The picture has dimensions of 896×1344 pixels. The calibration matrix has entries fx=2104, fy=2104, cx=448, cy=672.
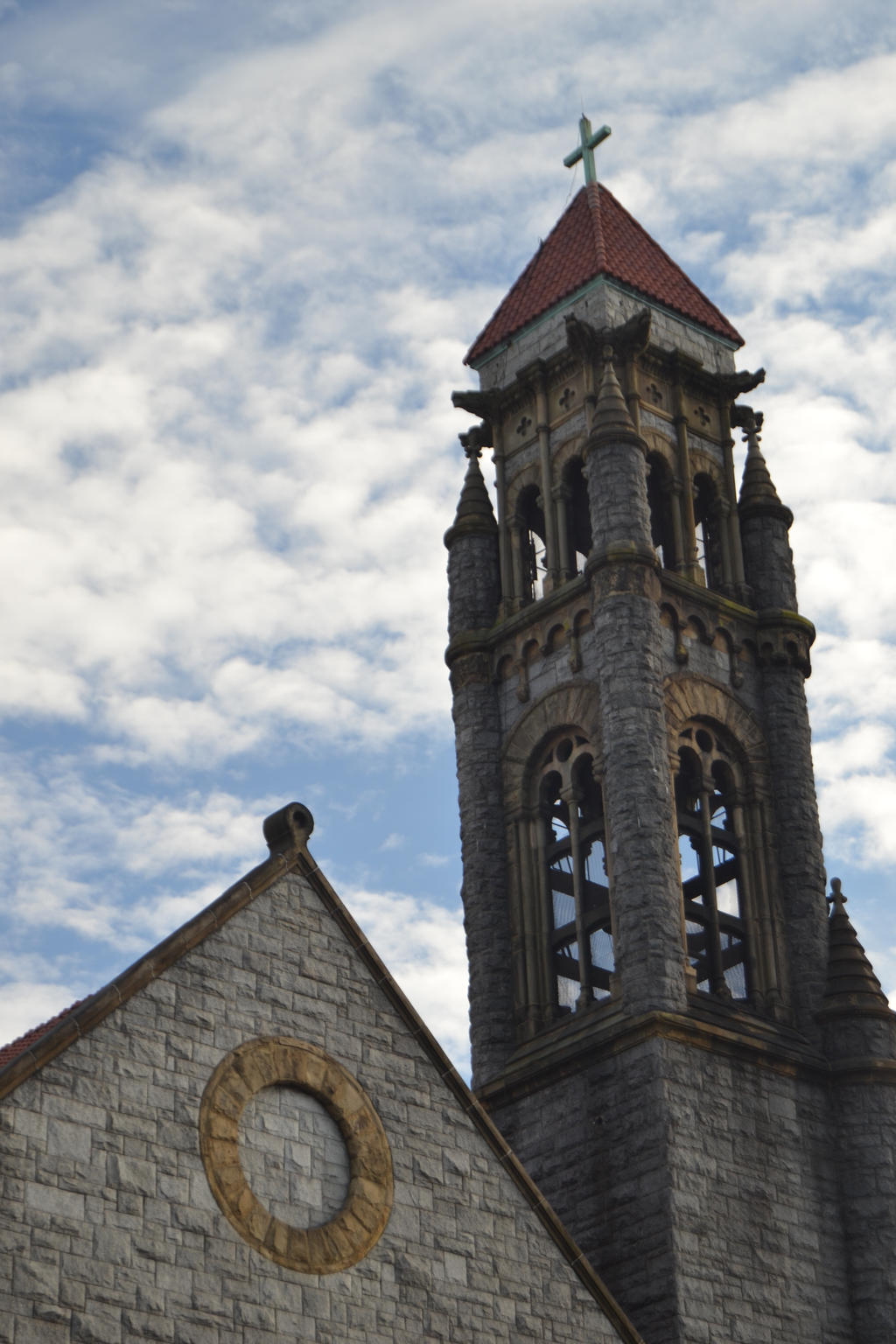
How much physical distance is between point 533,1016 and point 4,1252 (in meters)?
15.3

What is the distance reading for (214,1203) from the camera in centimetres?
1983

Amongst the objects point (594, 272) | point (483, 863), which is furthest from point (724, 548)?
point (483, 863)

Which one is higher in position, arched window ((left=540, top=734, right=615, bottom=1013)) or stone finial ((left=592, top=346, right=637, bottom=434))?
stone finial ((left=592, top=346, right=637, bottom=434))

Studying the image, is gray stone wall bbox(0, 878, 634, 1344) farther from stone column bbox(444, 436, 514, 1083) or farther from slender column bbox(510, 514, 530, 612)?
slender column bbox(510, 514, 530, 612)

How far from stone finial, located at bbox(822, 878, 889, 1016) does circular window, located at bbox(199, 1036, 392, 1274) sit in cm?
1208

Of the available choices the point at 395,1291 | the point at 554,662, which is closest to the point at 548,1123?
the point at 554,662

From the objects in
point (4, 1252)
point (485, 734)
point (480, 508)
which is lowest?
point (4, 1252)

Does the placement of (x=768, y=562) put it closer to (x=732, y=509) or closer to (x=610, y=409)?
(x=732, y=509)

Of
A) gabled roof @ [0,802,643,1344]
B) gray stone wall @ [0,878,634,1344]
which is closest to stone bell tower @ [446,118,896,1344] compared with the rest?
gabled roof @ [0,802,643,1344]

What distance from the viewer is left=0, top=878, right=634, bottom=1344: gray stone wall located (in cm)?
1853

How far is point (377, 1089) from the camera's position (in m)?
22.1

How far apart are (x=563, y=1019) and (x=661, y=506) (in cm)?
971

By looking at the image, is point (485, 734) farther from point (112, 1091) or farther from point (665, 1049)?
point (112, 1091)

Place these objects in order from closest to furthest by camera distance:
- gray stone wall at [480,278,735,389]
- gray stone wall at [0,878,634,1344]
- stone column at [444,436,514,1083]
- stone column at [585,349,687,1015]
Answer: gray stone wall at [0,878,634,1344] < stone column at [585,349,687,1015] < stone column at [444,436,514,1083] < gray stone wall at [480,278,735,389]
